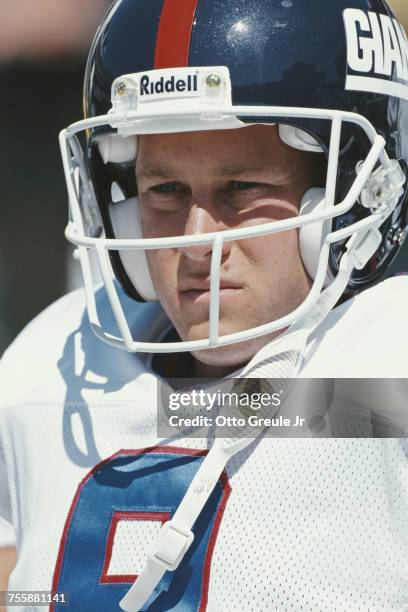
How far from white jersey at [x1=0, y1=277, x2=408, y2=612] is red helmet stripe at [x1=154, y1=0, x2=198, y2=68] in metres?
0.42

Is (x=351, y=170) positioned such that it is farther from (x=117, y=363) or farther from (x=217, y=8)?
(x=117, y=363)

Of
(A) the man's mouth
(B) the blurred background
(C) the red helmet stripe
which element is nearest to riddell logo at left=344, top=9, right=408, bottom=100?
(C) the red helmet stripe

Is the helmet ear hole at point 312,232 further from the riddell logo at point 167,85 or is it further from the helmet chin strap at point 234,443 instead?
the riddell logo at point 167,85

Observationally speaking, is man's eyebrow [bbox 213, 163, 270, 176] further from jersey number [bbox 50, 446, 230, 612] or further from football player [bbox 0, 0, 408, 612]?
jersey number [bbox 50, 446, 230, 612]

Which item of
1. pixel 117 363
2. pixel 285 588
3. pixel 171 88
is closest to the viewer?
pixel 285 588

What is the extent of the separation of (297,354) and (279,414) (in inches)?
3.4

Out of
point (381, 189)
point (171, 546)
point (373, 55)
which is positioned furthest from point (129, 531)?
point (373, 55)

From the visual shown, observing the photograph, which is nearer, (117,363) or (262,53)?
(262,53)

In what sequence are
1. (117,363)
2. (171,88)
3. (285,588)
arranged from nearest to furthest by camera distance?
(285,588) < (171,88) < (117,363)

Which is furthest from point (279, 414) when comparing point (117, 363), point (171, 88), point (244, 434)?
point (171, 88)

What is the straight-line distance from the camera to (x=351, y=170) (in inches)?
56.9

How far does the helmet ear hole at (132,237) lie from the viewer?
1.60 m

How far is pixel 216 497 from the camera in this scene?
1373 millimetres

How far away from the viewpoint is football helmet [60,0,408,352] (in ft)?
4.52
